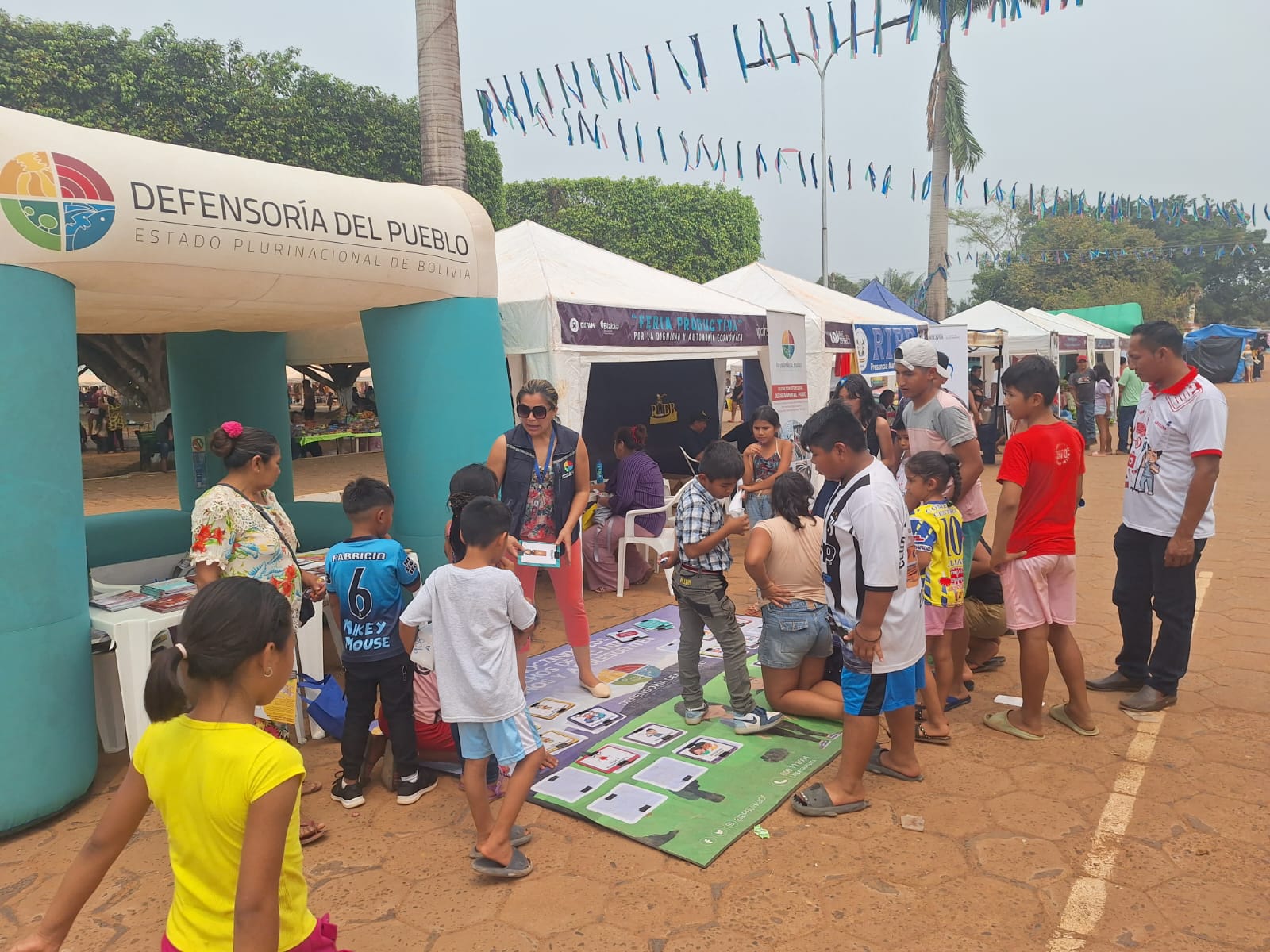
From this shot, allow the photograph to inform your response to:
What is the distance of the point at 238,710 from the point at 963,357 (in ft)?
30.7

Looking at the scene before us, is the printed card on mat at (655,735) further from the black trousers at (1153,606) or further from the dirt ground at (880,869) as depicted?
the black trousers at (1153,606)

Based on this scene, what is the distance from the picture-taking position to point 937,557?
12.5 feet

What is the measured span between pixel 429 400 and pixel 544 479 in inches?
43.8

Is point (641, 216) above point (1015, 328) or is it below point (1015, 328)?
above

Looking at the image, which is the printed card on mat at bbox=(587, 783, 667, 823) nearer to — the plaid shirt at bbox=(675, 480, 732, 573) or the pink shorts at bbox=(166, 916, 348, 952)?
the plaid shirt at bbox=(675, 480, 732, 573)

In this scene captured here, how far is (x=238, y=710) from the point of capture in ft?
4.99

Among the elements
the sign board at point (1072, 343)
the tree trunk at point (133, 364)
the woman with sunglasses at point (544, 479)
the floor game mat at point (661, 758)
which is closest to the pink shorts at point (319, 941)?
the floor game mat at point (661, 758)

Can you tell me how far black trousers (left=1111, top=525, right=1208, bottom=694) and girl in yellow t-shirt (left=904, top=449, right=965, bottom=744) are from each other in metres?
0.92

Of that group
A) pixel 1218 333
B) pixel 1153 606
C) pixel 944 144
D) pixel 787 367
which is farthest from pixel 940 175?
pixel 1218 333

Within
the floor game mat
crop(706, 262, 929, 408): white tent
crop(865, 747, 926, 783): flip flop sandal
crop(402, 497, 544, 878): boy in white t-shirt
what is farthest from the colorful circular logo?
crop(706, 262, 929, 408): white tent

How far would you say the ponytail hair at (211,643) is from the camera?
1.46 m

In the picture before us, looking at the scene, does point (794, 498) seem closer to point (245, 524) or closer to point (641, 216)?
point (245, 524)

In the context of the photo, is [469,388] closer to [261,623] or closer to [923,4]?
[261,623]

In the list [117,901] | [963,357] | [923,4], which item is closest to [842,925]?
[117,901]
